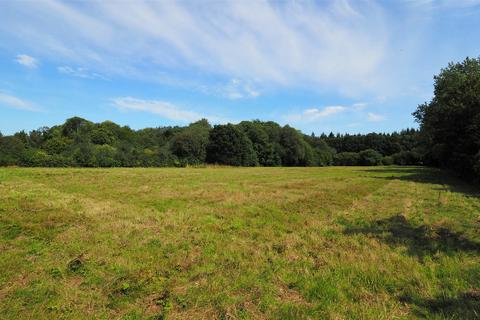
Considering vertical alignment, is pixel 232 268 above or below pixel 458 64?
below

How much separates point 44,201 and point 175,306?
10292 millimetres

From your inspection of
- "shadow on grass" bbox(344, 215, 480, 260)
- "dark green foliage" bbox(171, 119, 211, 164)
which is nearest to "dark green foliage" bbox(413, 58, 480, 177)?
"shadow on grass" bbox(344, 215, 480, 260)

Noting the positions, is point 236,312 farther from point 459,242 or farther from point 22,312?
point 459,242

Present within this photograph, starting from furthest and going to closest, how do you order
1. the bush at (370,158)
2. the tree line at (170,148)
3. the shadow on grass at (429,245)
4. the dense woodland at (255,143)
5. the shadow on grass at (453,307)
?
the bush at (370,158)
the tree line at (170,148)
the dense woodland at (255,143)
the shadow on grass at (429,245)
the shadow on grass at (453,307)

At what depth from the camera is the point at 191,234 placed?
26.7ft

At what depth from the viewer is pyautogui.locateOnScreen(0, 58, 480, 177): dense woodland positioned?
30.1 meters

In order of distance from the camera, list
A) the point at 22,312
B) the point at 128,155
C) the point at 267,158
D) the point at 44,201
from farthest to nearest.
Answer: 1. the point at 267,158
2. the point at 128,155
3. the point at 44,201
4. the point at 22,312

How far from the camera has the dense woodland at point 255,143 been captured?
30.1 meters

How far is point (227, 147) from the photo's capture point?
225 feet

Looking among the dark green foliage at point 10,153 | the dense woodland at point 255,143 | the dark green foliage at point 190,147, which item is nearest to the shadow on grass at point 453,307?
the dense woodland at point 255,143

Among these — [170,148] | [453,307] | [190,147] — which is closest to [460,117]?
[453,307]

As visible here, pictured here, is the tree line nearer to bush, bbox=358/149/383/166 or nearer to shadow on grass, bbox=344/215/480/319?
bush, bbox=358/149/383/166

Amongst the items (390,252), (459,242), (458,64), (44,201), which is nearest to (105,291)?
(390,252)

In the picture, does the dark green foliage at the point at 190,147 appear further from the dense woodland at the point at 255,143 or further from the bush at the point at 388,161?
the bush at the point at 388,161
